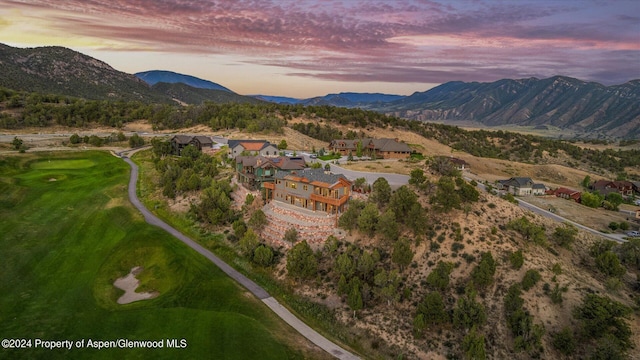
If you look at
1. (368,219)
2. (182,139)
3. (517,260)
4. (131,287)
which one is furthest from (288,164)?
(182,139)

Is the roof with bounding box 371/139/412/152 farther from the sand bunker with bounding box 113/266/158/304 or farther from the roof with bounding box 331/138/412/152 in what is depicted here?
the sand bunker with bounding box 113/266/158/304

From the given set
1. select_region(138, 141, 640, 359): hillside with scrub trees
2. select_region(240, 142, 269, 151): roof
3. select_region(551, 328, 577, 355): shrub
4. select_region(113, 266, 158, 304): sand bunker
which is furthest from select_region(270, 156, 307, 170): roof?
select_region(551, 328, 577, 355): shrub

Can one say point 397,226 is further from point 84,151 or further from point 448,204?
point 84,151

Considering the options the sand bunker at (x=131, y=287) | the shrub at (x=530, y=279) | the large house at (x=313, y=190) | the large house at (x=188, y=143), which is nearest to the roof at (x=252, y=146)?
the large house at (x=188, y=143)

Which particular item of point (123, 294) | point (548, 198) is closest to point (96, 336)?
point (123, 294)

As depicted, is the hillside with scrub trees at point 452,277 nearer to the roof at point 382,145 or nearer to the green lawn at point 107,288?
the green lawn at point 107,288

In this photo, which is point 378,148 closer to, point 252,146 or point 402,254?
point 252,146
